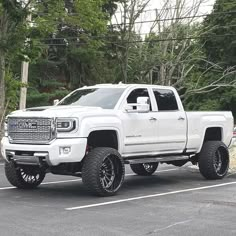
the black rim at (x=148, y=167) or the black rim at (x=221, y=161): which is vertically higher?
the black rim at (x=221, y=161)

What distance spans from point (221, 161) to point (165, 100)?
88.0 inches

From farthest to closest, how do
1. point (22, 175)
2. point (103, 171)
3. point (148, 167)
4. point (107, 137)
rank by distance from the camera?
point (148, 167) < point (22, 175) < point (107, 137) < point (103, 171)

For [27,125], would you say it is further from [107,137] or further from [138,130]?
[138,130]

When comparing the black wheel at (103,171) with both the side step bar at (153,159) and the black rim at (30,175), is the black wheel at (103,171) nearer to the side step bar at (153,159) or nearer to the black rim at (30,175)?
the side step bar at (153,159)

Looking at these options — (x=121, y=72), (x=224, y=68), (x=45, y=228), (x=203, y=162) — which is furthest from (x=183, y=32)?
(x=45, y=228)

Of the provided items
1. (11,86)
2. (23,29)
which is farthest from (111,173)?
(11,86)

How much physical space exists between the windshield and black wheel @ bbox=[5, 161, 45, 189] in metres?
1.52

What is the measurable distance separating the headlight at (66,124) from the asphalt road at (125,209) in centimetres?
124

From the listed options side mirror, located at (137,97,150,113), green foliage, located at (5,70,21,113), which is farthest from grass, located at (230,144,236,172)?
green foliage, located at (5,70,21,113)

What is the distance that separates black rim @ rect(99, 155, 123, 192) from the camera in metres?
9.91

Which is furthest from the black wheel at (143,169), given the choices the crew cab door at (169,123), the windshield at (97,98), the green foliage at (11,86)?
the green foliage at (11,86)

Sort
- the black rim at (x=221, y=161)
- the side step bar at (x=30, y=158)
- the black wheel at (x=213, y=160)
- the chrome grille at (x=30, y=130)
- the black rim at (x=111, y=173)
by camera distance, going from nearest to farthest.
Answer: the side step bar at (x=30, y=158) < the chrome grille at (x=30, y=130) < the black rim at (x=111, y=173) < the black wheel at (x=213, y=160) < the black rim at (x=221, y=161)

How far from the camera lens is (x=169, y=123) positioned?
11.5 m

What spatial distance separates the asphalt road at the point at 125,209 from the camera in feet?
23.5
